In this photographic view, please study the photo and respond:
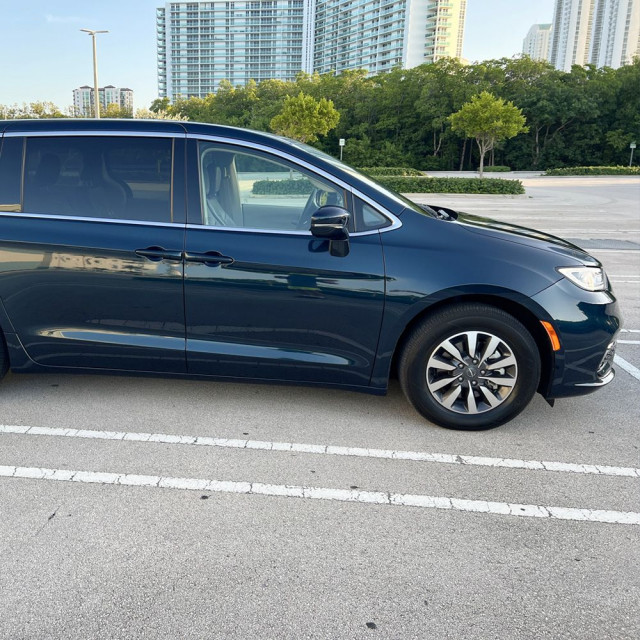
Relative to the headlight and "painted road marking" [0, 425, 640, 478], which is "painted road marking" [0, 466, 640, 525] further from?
the headlight

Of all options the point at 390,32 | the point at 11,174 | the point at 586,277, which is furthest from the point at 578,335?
the point at 390,32

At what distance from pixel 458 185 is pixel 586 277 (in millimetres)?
26417

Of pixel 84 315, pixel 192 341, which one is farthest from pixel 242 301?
pixel 84 315

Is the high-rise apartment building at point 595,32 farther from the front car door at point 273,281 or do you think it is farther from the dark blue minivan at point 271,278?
the front car door at point 273,281

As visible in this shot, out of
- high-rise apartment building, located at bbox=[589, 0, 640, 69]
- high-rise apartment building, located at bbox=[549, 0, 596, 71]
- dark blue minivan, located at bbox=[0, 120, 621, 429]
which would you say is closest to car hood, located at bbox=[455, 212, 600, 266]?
dark blue minivan, located at bbox=[0, 120, 621, 429]

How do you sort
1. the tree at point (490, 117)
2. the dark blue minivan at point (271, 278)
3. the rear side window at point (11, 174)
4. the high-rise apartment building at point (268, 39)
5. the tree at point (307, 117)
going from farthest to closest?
the high-rise apartment building at point (268, 39) → the tree at point (307, 117) → the tree at point (490, 117) → the rear side window at point (11, 174) → the dark blue minivan at point (271, 278)

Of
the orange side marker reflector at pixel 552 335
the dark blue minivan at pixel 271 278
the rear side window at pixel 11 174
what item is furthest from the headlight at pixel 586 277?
the rear side window at pixel 11 174

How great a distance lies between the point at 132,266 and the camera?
12.0 ft

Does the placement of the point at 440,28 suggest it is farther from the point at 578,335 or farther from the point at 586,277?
the point at 578,335

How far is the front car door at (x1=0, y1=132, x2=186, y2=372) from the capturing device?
3678 mm

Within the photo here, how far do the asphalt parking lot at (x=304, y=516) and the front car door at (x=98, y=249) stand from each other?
479mm

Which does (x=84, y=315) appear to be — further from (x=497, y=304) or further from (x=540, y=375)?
(x=540, y=375)

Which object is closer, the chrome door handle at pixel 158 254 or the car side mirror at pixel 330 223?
the car side mirror at pixel 330 223

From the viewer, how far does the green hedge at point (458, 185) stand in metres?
28.2
